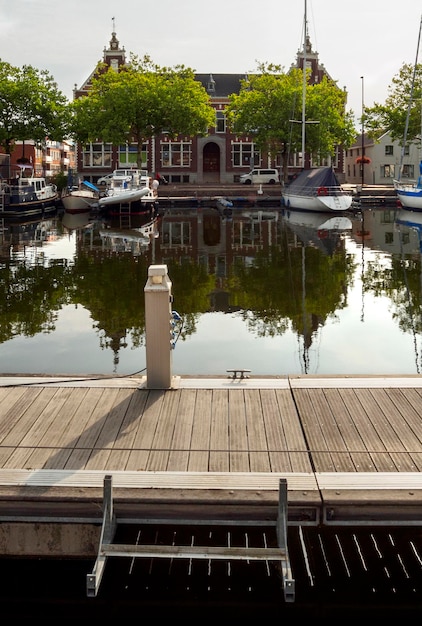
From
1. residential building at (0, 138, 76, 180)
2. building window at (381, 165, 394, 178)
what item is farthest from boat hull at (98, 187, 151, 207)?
building window at (381, 165, 394, 178)

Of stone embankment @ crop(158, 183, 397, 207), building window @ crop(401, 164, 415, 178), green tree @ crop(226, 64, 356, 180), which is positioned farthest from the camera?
building window @ crop(401, 164, 415, 178)

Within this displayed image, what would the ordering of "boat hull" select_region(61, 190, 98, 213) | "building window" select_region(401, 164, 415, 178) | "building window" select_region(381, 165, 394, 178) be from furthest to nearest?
"building window" select_region(381, 165, 394, 178), "building window" select_region(401, 164, 415, 178), "boat hull" select_region(61, 190, 98, 213)

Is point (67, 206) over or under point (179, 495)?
over

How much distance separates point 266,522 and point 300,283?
46.6 ft

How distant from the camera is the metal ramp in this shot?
16.7ft

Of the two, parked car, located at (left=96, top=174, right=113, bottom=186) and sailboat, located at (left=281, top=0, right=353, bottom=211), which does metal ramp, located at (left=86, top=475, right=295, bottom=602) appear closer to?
sailboat, located at (left=281, top=0, right=353, bottom=211)

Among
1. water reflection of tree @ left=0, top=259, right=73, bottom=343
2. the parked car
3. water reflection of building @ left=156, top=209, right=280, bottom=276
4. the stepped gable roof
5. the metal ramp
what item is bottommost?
the metal ramp

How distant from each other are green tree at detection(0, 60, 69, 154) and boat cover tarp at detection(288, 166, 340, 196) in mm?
23247

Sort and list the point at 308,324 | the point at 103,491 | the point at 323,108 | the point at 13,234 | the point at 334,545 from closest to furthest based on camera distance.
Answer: the point at 103,491 < the point at 334,545 < the point at 308,324 < the point at 13,234 < the point at 323,108

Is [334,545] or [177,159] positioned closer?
[334,545]

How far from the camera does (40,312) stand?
15.7 meters

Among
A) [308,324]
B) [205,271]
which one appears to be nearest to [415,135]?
[205,271]

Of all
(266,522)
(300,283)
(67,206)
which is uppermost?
(67,206)

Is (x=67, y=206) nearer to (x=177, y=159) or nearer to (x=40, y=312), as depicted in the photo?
(x=177, y=159)
